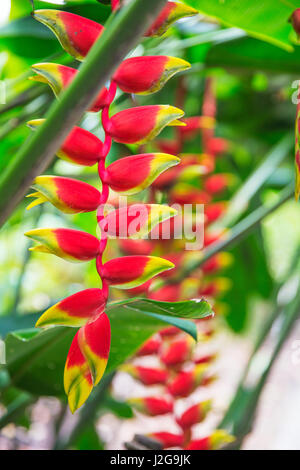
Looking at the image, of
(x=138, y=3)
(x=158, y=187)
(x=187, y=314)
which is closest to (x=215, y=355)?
(x=158, y=187)

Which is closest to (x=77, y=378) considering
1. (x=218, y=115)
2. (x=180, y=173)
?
(x=180, y=173)

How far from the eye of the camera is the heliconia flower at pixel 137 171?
0.22 metres

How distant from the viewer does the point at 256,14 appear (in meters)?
0.31

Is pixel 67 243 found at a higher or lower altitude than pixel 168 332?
higher

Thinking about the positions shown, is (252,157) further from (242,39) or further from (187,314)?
(187,314)

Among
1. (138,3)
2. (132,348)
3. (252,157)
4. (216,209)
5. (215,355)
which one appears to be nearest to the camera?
(138,3)

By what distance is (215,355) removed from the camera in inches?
19.6

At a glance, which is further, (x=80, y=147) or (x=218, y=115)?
(x=218, y=115)

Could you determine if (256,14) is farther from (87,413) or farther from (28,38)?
(87,413)

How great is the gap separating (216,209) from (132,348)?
285mm

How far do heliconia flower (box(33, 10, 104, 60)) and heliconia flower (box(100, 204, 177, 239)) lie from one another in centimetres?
7

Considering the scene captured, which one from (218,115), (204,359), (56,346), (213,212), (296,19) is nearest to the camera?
(296,19)

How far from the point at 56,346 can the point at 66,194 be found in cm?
18

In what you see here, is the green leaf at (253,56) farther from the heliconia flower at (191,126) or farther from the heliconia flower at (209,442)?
the heliconia flower at (209,442)
